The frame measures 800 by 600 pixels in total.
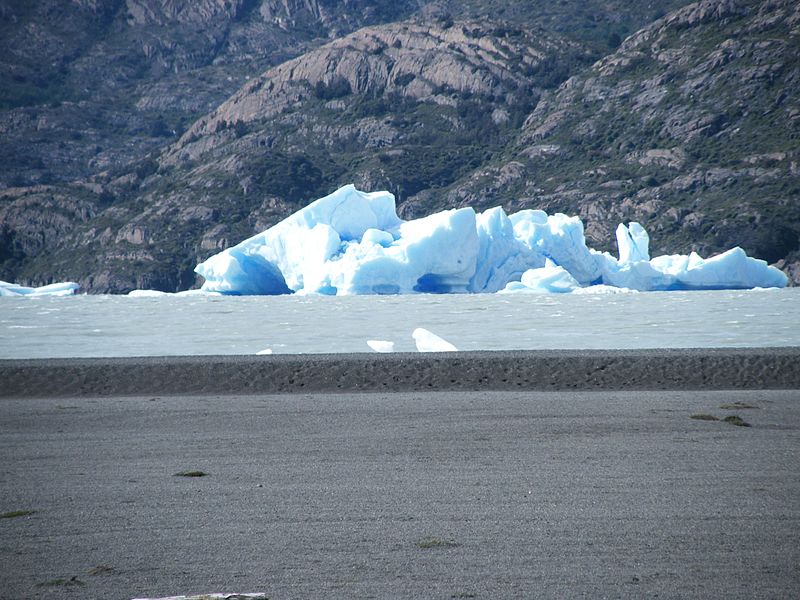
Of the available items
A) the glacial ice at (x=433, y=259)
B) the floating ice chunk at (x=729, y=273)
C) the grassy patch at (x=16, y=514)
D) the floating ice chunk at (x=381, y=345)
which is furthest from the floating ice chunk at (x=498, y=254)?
the grassy patch at (x=16, y=514)

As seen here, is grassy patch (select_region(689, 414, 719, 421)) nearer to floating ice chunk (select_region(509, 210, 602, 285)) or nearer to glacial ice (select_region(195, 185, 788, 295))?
glacial ice (select_region(195, 185, 788, 295))

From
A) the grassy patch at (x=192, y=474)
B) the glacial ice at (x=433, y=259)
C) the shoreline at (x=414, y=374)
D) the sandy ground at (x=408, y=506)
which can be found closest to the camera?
the sandy ground at (x=408, y=506)

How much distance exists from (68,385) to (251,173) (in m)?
89.3

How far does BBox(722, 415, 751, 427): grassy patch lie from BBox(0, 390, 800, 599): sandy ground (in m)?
0.12

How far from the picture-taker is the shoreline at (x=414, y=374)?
1134 cm

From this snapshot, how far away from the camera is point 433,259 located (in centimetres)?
4088

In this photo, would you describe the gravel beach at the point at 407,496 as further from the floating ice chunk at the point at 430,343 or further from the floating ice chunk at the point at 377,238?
the floating ice chunk at the point at 377,238

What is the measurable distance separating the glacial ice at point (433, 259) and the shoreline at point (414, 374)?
2755cm

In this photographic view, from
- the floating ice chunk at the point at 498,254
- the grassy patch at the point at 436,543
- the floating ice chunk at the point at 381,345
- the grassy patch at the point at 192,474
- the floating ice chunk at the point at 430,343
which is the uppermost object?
the floating ice chunk at the point at 498,254

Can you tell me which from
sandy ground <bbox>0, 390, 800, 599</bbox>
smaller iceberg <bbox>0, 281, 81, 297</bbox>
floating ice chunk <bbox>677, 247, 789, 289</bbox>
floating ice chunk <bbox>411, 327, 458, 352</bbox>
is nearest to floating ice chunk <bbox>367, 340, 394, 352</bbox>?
floating ice chunk <bbox>411, 327, 458, 352</bbox>

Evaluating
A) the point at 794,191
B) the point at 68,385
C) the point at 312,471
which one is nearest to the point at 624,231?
the point at 794,191

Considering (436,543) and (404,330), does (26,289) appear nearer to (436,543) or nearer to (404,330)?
(404,330)

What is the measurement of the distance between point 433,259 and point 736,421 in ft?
109

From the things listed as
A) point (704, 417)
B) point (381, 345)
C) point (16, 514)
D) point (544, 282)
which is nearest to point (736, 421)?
→ point (704, 417)
